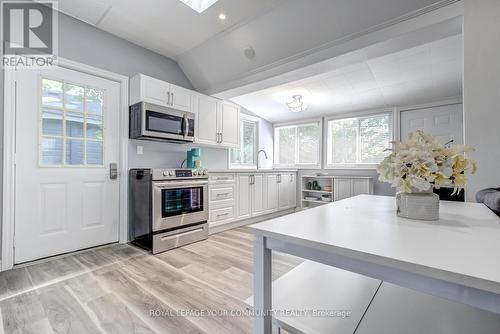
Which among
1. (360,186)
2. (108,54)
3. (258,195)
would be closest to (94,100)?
(108,54)

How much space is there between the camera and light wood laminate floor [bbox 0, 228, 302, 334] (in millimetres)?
1361

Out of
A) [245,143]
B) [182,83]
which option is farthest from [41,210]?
[245,143]

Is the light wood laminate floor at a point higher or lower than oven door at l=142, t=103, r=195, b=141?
lower

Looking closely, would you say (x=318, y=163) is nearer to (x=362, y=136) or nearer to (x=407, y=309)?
(x=362, y=136)

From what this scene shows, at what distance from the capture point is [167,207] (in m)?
2.64

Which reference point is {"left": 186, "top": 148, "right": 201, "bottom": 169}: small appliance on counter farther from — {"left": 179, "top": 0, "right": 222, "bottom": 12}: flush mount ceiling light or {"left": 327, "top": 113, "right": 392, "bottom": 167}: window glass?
{"left": 327, "top": 113, "right": 392, "bottom": 167}: window glass

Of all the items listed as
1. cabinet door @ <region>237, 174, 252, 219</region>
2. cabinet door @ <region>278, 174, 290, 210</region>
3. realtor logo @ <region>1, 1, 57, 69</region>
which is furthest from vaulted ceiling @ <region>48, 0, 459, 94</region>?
cabinet door @ <region>278, 174, 290, 210</region>

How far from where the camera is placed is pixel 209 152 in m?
3.89

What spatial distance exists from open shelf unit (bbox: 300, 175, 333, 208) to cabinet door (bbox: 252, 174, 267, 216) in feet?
3.83

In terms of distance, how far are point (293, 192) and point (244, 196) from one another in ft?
5.35

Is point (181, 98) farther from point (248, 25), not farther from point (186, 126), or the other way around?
point (248, 25)

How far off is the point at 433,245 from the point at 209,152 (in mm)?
3527

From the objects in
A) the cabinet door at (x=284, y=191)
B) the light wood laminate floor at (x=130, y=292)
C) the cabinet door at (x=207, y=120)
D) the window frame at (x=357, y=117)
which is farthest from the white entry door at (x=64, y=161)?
the window frame at (x=357, y=117)

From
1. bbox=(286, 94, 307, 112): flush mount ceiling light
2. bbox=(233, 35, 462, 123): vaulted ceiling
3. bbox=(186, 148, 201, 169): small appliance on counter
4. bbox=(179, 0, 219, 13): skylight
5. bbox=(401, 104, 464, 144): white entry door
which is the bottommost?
bbox=(186, 148, 201, 169): small appliance on counter
